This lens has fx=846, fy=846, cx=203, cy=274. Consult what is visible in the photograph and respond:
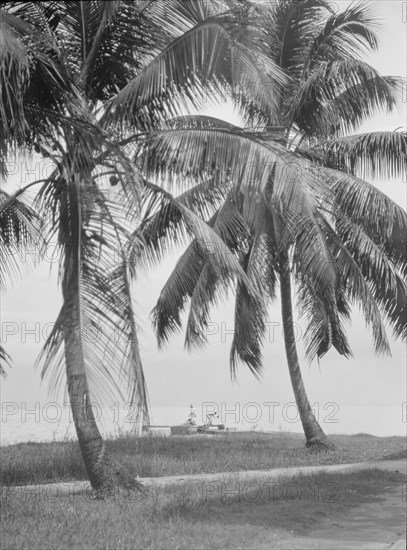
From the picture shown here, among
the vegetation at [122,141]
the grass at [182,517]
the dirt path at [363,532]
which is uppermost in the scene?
the vegetation at [122,141]

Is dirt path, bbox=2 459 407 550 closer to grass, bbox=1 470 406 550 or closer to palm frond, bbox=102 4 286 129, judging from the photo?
grass, bbox=1 470 406 550

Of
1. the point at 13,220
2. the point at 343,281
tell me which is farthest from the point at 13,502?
the point at 343,281

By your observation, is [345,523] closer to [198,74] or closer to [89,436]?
[89,436]

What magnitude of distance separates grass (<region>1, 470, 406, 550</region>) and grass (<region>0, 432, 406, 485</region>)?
2947mm

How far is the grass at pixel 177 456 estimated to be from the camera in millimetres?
13484

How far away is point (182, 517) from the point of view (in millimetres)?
8320

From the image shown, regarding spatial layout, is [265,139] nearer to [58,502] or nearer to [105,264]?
[105,264]

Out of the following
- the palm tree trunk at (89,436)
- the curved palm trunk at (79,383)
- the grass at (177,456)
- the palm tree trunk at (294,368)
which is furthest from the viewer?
the palm tree trunk at (294,368)

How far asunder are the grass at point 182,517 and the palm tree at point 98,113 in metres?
0.98

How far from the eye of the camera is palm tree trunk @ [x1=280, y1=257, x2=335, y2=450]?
17906 mm

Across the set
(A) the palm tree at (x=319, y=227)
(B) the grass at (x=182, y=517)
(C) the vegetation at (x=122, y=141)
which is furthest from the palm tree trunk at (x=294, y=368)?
(B) the grass at (x=182, y=517)

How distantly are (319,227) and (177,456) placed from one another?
16.8 ft

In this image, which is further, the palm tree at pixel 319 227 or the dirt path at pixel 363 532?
the palm tree at pixel 319 227

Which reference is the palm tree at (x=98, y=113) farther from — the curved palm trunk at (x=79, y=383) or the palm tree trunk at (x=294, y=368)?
the palm tree trunk at (x=294, y=368)
